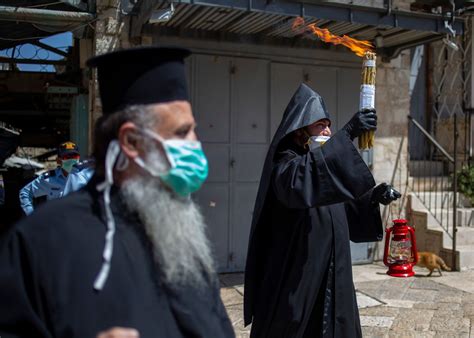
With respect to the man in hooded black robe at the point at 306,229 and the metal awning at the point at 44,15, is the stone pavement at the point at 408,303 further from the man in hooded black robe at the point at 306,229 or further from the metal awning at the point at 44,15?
the metal awning at the point at 44,15

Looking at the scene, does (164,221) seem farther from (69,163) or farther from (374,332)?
(69,163)

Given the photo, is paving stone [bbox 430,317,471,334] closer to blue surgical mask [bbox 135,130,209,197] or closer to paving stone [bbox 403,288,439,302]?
paving stone [bbox 403,288,439,302]

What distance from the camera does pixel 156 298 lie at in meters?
1.50

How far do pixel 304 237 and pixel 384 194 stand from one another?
2.01 ft

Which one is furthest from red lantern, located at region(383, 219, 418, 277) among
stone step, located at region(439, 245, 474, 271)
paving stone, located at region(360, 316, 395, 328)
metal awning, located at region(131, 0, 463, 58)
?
stone step, located at region(439, 245, 474, 271)

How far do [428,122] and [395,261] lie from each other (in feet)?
23.6

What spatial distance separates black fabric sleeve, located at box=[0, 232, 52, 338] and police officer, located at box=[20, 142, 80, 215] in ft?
15.6

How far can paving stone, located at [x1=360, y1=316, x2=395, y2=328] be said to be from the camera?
16.8ft

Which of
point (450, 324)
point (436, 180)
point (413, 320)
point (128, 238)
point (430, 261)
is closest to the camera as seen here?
point (128, 238)

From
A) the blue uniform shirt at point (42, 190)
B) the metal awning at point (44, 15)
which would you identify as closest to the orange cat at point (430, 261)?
the blue uniform shirt at point (42, 190)

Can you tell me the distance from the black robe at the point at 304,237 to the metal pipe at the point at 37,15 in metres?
3.44

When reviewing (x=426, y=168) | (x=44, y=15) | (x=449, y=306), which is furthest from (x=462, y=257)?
(x=44, y=15)

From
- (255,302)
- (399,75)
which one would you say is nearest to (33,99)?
(399,75)

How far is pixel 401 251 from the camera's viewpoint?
11.7 ft
